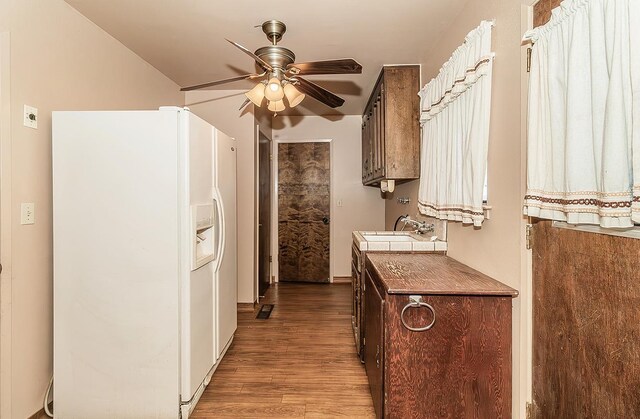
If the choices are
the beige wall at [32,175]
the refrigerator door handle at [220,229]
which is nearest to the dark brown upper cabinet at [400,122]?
the refrigerator door handle at [220,229]

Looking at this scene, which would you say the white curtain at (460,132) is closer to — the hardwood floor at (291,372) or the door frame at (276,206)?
the hardwood floor at (291,372)

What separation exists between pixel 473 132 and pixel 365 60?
159 cm

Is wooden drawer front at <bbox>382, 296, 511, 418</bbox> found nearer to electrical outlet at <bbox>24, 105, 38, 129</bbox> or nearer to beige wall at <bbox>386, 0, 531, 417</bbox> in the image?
beige wall at <bbox>386, 0, 531, 417</bbox>

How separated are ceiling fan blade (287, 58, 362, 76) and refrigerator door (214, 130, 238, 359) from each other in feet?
2.31

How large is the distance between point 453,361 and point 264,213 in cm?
343

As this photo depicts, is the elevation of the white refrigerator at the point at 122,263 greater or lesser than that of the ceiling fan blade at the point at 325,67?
lesser

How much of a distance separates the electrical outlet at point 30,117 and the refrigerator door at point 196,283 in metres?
0.87

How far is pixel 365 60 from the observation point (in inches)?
117

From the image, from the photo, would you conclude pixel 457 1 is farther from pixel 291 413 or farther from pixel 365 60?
pixel 291 413

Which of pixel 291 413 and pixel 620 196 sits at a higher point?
pixel 620 196

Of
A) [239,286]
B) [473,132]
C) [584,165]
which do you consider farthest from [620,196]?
[239,286]

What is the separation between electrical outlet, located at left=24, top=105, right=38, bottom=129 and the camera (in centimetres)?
181

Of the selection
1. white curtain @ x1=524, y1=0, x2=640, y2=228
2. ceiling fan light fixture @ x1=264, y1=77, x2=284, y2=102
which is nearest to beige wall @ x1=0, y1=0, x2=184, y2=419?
ceiling fan light fixture @ x1=264, y1=77, x2=284, y2=102

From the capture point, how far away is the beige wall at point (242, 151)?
148 inches
